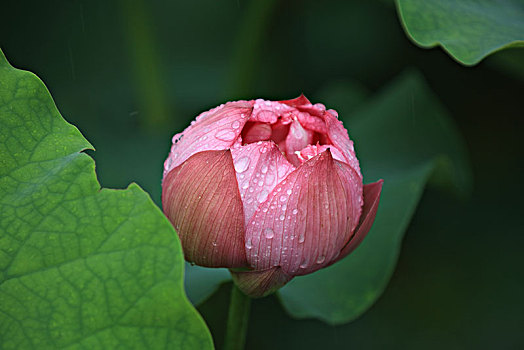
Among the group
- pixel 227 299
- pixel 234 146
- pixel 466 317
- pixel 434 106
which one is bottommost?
pixel 466 317

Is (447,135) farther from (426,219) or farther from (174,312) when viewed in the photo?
(174,312)

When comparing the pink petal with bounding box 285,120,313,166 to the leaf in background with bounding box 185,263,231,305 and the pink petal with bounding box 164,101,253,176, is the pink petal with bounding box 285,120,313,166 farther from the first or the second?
the leaf in background with bounding box 185,263,231,305

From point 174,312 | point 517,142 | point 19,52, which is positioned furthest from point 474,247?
point 19,52

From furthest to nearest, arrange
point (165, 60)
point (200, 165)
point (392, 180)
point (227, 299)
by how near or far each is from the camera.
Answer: point (165, 60) → point (227, 299) → point (392, 180) → point (200, 165)

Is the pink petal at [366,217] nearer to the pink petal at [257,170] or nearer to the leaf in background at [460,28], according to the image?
the pink petal at [257,170]

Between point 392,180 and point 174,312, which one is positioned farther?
point 392,180

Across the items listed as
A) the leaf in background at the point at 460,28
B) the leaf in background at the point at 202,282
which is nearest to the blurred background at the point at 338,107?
the leaf in background at the point at 202,282
